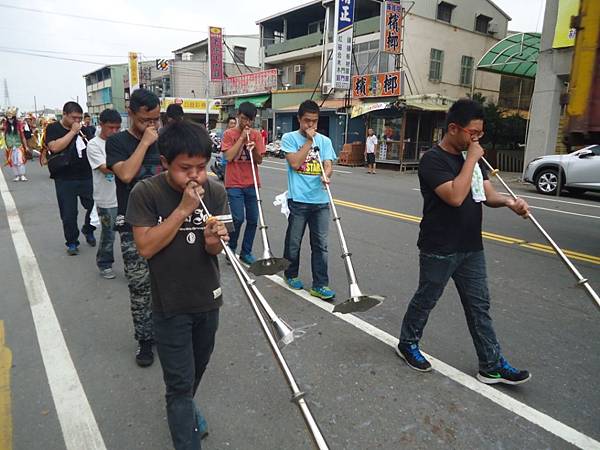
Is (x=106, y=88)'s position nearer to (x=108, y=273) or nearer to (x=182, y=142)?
(x=108, y=273)

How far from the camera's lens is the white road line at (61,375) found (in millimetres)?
2457

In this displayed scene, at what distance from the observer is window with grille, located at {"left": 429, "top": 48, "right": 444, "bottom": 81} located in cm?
2438

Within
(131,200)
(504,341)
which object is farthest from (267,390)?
(504,341)

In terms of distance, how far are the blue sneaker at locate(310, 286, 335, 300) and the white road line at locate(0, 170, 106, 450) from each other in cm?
220

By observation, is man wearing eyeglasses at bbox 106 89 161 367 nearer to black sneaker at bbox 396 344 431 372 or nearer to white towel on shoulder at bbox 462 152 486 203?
black sneaker at bbox 396 344 431 372

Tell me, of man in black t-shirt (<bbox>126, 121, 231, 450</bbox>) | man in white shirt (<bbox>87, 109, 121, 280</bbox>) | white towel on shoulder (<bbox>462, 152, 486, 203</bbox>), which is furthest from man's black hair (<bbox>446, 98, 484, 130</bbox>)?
man in white shirt (<bbox>87, 109, 121, 280</bbox>)

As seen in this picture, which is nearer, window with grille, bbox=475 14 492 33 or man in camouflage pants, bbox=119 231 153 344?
man in camouflage pants, bbox=119 231 153 344

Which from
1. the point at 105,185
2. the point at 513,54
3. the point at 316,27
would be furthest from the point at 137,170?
the point at 316,27

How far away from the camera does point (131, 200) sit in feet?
6.61

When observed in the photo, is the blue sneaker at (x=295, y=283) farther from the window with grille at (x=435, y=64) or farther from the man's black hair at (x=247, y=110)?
the window with grille at (x=435, y=64)

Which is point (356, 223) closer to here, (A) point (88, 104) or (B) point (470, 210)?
(B) point (470, 210)

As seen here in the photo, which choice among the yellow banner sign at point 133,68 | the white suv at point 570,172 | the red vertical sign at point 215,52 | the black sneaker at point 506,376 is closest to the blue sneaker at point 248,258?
the black sneaker at point 506,376

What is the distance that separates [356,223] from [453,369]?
4693 millimetres

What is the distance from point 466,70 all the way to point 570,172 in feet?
55.8
